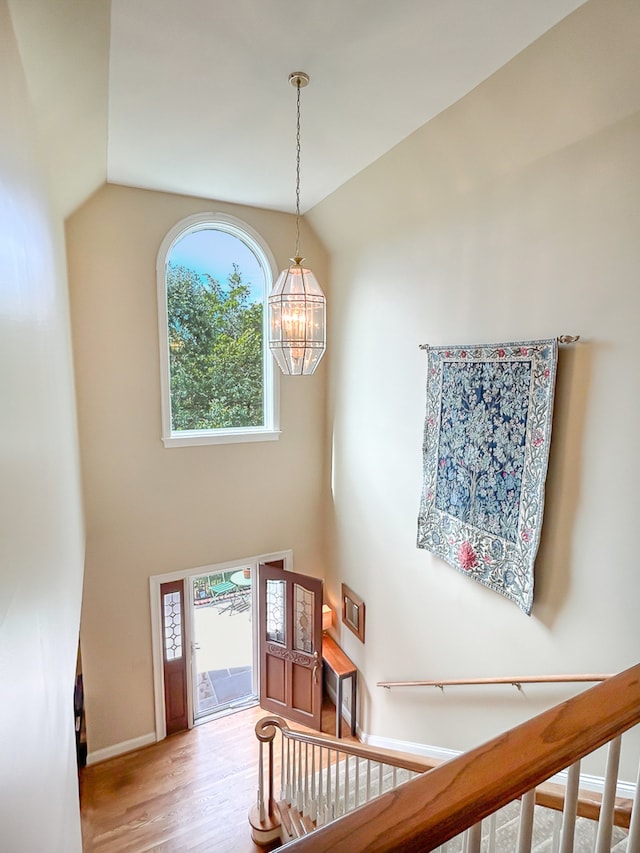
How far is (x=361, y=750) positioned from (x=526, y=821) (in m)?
2.15

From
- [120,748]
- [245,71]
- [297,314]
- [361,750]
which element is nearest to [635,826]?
[361,750]

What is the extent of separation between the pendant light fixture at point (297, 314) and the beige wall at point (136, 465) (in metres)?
2.16

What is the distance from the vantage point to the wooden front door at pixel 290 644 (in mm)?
4840

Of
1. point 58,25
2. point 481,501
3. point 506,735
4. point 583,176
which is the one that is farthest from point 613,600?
point 58,25

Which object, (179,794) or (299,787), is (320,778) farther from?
(179,794)

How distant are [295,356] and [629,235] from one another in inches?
67.6

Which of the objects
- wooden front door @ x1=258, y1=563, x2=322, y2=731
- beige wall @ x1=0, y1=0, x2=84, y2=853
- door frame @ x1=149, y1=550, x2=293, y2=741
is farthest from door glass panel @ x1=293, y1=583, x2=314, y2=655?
beige wall @ x1=0, y1=0, x2=84, y2=853

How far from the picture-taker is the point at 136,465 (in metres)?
4.29

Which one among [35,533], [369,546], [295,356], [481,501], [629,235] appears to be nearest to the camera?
[35,533]

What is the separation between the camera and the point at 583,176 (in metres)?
2.24

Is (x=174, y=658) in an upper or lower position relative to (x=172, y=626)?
lower

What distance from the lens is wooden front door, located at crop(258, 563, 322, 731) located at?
4840 mm

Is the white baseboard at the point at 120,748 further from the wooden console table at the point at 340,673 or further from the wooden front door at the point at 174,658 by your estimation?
the wooden console table at the point at 340,673

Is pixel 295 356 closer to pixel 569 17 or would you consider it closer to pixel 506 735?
pixel 569 17
